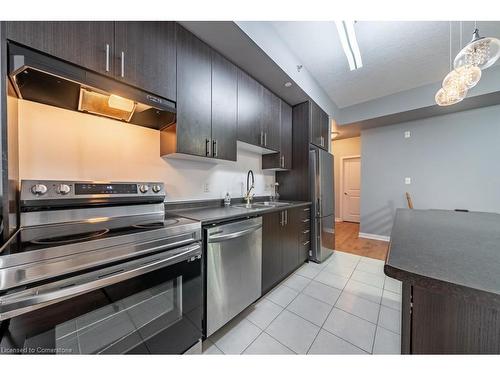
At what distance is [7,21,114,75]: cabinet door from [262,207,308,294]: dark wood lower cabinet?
1.58 metres

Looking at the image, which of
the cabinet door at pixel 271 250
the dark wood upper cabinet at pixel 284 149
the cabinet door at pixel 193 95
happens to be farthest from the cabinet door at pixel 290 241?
the cabinet door at pixel 193 95

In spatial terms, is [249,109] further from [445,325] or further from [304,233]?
[445,325]

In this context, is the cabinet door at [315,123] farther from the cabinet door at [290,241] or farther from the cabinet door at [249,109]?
the cabinet door at [290,241]

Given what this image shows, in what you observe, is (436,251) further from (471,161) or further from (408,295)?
(471,161)

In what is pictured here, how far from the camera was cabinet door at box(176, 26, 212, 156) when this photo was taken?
4.50ft

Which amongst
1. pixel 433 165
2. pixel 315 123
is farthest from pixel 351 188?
pixel 315 123

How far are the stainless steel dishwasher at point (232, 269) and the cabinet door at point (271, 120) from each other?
3.65ft

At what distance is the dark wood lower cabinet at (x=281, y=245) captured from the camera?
174cm

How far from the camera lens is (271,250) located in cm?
181

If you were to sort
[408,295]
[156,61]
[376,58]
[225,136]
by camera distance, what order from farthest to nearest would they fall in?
[376,58] < [225,136] < [156,61] < [408,295]

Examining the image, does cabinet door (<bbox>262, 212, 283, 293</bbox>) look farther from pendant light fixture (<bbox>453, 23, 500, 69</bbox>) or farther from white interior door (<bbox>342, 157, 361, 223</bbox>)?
white interior door (<bbox>342, 157, 361, 223</bbox>)
